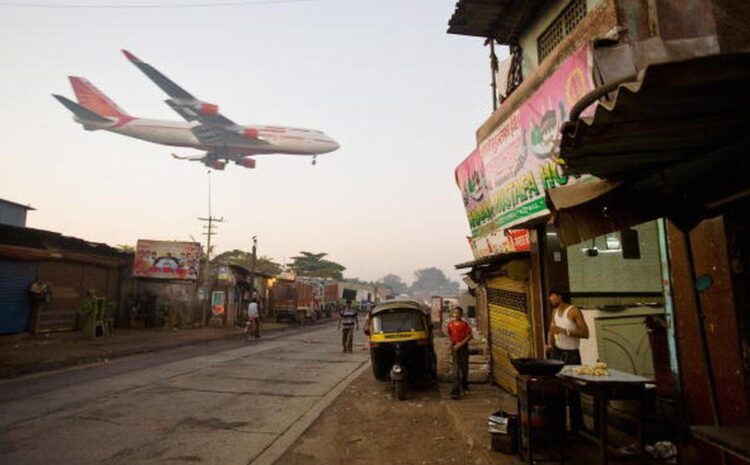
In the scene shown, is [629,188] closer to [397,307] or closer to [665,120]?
[665,120]

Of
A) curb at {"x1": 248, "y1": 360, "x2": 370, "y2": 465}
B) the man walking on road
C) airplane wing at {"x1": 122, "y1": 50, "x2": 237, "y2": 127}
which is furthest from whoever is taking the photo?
airplane wing at {"x1": 122, "y1": 50, "x2": 237, "y2": 127}

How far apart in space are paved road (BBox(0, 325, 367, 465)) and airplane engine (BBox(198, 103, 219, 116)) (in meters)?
42.3

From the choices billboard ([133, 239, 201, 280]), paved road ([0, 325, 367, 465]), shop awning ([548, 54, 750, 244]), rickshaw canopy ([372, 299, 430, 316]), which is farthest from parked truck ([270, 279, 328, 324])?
shop awning ([548, 54, 750, 244])

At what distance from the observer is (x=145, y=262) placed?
3000 cm

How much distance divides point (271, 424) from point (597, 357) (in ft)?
19.5

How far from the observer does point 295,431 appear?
7.29 meters

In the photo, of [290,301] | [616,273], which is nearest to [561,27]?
[616,273]

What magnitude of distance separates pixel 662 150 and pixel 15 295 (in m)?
24.8

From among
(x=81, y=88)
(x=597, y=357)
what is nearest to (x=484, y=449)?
(x=597, y=357)

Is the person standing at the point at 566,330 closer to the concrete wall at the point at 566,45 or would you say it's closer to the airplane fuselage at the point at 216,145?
the concrete wall at the point at 566,45

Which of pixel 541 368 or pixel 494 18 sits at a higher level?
pixel 494 18

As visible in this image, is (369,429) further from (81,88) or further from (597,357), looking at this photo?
(81,88)

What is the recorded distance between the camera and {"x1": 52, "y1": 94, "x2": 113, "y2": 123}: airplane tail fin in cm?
5338

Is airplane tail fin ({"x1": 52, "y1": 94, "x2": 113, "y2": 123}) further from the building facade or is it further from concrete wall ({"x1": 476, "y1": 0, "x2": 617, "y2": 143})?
concrete wall ({"x1": 476, "y1": 0, "x2": 617, "y2": 143})
